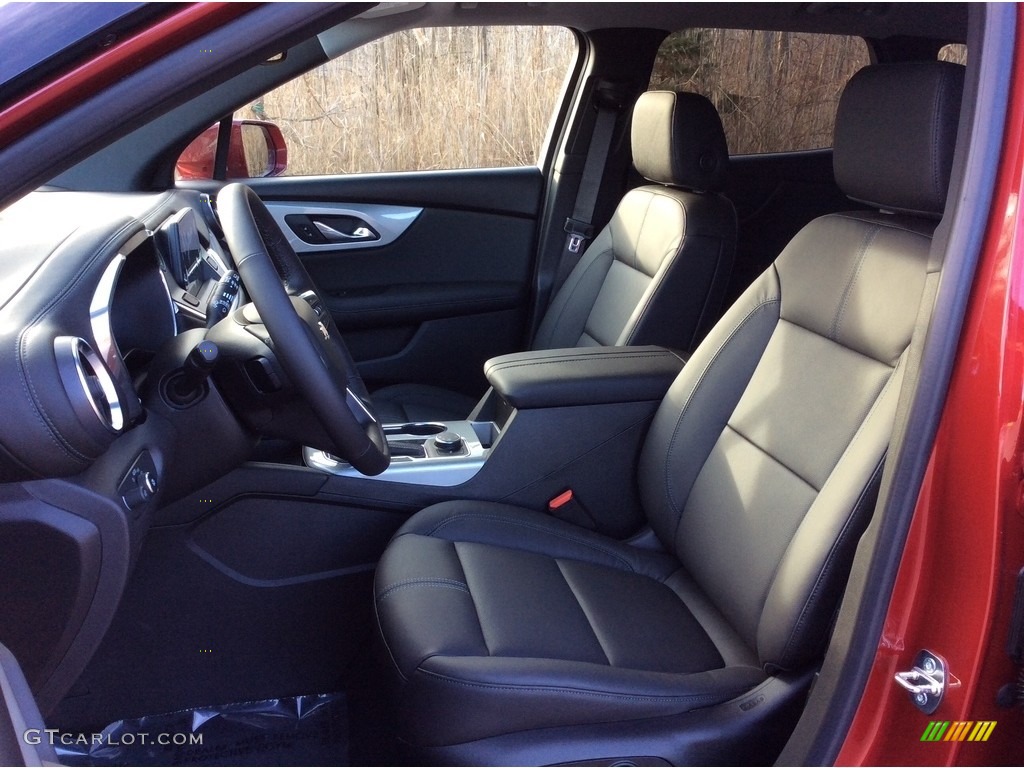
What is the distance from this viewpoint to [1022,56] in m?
0.95

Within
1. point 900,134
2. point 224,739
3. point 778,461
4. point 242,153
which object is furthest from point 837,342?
point 242,153

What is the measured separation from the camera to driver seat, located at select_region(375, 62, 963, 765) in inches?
50.9

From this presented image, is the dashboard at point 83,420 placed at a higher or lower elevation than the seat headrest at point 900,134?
lower

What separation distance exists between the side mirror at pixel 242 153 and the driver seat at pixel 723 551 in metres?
1.39

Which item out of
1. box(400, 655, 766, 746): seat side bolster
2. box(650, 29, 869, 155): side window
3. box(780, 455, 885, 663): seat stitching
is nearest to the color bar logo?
box(780, 455, 885, 663): seat stitching

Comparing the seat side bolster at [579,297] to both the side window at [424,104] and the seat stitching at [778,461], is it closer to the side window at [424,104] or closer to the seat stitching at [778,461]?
the side window at [424,104]

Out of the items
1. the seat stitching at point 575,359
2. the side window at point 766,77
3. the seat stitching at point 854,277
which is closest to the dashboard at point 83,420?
the seat stitching at point 575,359

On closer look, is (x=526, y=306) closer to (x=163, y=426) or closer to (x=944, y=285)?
(x=163, y=426)

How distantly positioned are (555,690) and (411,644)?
239mm

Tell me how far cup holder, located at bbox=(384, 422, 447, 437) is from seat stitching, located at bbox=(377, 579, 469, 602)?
1.79 ft

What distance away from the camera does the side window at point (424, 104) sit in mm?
2674

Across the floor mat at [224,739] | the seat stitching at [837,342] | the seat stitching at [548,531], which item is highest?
the seat stitching at [837,342]

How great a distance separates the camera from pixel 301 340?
1.29 metres

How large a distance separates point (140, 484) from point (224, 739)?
2.43 feet
